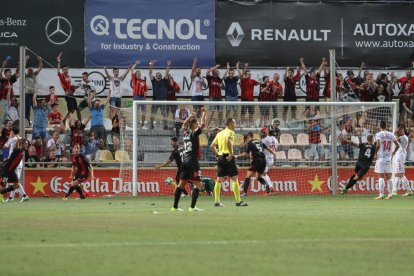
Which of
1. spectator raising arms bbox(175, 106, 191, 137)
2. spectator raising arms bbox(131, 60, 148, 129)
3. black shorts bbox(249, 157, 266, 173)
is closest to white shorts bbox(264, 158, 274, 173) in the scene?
black shorts bbox(249, 157, 266, 173)

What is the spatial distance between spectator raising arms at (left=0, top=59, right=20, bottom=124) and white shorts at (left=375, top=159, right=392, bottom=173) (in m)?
13.7

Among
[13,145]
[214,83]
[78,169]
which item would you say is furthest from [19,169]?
[214,83]

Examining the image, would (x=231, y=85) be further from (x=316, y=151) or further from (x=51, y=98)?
(x=51, y=98)

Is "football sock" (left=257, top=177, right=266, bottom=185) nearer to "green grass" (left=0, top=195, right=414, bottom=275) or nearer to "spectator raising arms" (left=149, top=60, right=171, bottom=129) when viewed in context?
"spectator raising arms" (left=149, top=60, right=171, bottom=129)

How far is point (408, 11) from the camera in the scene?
4022cm

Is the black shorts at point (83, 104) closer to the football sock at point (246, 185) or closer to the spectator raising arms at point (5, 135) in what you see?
the spectator raising arms at point (5, 135)

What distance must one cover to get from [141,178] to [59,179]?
293cm

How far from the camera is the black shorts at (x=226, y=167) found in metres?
25.2

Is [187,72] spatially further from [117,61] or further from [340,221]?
[340,221]

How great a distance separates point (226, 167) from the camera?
2522 centimetres

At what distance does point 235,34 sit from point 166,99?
3961mm

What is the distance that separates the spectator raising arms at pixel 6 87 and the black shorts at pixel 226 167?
13419mm

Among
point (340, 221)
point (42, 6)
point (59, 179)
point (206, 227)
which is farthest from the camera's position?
point (42, 6)

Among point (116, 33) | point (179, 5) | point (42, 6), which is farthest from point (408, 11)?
point (42, 6)
